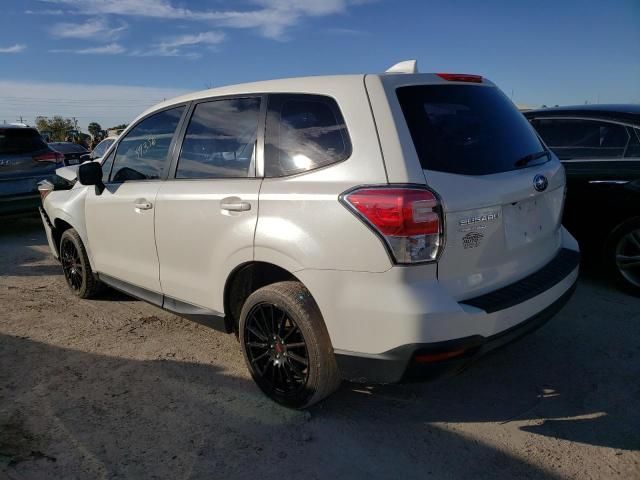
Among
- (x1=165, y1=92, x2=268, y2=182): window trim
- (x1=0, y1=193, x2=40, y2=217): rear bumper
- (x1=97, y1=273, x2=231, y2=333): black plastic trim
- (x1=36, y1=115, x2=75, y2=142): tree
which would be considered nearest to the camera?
(x1=165, y1=92, x2=268, y2=182): window trim

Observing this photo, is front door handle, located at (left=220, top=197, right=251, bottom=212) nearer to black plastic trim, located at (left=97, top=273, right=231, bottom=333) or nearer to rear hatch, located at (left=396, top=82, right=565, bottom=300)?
black plastic trim, located at (left=97, top=273, right=231, bottom=333)

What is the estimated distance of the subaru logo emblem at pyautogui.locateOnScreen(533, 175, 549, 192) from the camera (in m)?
2.69

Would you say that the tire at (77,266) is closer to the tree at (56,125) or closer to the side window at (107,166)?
the side window at (107,166)

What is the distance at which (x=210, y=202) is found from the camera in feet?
9.87

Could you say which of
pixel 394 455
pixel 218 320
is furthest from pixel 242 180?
pixel 394 455

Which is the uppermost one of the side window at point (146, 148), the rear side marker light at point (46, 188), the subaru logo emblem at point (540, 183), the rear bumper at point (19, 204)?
the side window at point (146, 148)

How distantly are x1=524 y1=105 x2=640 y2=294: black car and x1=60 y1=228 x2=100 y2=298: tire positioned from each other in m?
4.46

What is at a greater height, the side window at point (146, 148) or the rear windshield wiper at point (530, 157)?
the side window at point (146, 148)

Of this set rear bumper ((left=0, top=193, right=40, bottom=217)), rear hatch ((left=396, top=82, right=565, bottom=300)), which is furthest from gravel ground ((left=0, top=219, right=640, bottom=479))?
rear bumper ((left=0, top=193, right=40, bottom=217))

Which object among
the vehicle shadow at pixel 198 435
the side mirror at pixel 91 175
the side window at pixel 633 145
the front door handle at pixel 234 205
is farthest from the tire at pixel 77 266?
the side window at pixel 633 145

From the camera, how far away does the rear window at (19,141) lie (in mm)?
7629

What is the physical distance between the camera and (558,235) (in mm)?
3113

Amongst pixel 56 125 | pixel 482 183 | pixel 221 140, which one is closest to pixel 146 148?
pixel 221 140

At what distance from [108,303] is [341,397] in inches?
109
